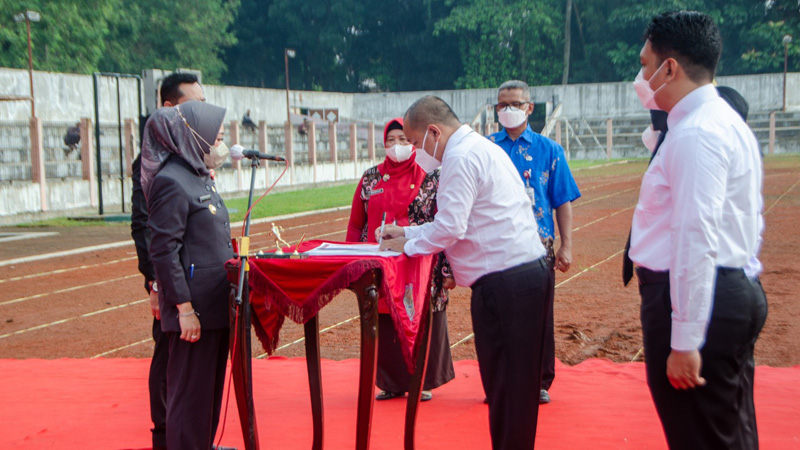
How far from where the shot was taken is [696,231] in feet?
8.82

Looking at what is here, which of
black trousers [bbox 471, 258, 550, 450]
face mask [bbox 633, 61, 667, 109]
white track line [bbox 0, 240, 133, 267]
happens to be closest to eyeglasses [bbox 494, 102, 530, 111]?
black trousers [bbox 471, 258, 550, 450]

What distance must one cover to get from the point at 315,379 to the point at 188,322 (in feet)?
2.63

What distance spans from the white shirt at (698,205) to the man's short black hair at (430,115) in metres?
1.32

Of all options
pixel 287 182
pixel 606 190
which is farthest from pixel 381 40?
pixel 606 190

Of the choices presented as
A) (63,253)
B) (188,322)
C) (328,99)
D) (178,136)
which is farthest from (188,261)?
(328,99)

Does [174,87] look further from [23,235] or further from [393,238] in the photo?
[23,235]

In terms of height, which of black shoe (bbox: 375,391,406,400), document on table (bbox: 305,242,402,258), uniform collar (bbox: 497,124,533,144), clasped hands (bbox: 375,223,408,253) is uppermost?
uniform collar (bbox: 497,124,533,144)

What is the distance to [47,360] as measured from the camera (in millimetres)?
6707

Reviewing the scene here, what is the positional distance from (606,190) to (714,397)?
68.1 feet

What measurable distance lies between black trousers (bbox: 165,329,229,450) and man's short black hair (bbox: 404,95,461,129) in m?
1.35

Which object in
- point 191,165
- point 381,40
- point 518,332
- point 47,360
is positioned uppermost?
point 381,40

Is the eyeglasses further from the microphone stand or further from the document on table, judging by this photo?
the microphone stand

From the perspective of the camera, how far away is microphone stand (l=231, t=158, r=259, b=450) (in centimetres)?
377

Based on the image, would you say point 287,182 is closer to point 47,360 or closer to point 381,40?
point 47,360
